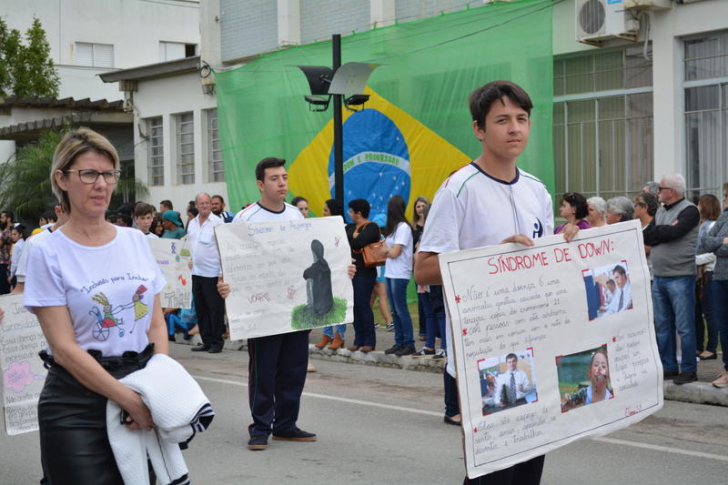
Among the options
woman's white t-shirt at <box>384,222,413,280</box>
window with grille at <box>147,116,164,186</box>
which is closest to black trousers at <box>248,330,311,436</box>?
woman's white t-shirt at <box>384,222,413,280</box>

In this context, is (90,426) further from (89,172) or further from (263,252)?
(263,252)

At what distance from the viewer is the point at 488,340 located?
3.79 meters

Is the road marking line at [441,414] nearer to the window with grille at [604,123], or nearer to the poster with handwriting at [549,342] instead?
the poster with handwriting at [549,342]

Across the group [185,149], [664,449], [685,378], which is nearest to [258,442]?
[664,449]

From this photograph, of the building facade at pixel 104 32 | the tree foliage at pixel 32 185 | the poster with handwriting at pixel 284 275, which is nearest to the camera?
the poster with handwriting at pixel 284 275

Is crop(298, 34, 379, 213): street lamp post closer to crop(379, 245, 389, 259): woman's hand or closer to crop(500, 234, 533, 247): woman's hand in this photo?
crop(379, 245, 389, 259): woman's hand

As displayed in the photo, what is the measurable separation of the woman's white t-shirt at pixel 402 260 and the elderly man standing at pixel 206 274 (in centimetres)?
252

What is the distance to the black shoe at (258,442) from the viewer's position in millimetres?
7441

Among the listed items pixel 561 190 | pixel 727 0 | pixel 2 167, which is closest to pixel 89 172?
pixel 727 0

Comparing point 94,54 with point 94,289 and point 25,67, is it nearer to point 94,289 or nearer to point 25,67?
point 25,67

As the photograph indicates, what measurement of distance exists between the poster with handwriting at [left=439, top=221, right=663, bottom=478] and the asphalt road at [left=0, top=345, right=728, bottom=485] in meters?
2.46

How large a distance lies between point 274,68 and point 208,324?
20.6ft

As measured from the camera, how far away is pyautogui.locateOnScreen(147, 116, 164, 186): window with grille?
25484 mm

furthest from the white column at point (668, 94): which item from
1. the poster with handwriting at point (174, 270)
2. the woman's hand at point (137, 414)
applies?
the woman's hand at point (137, 414)
